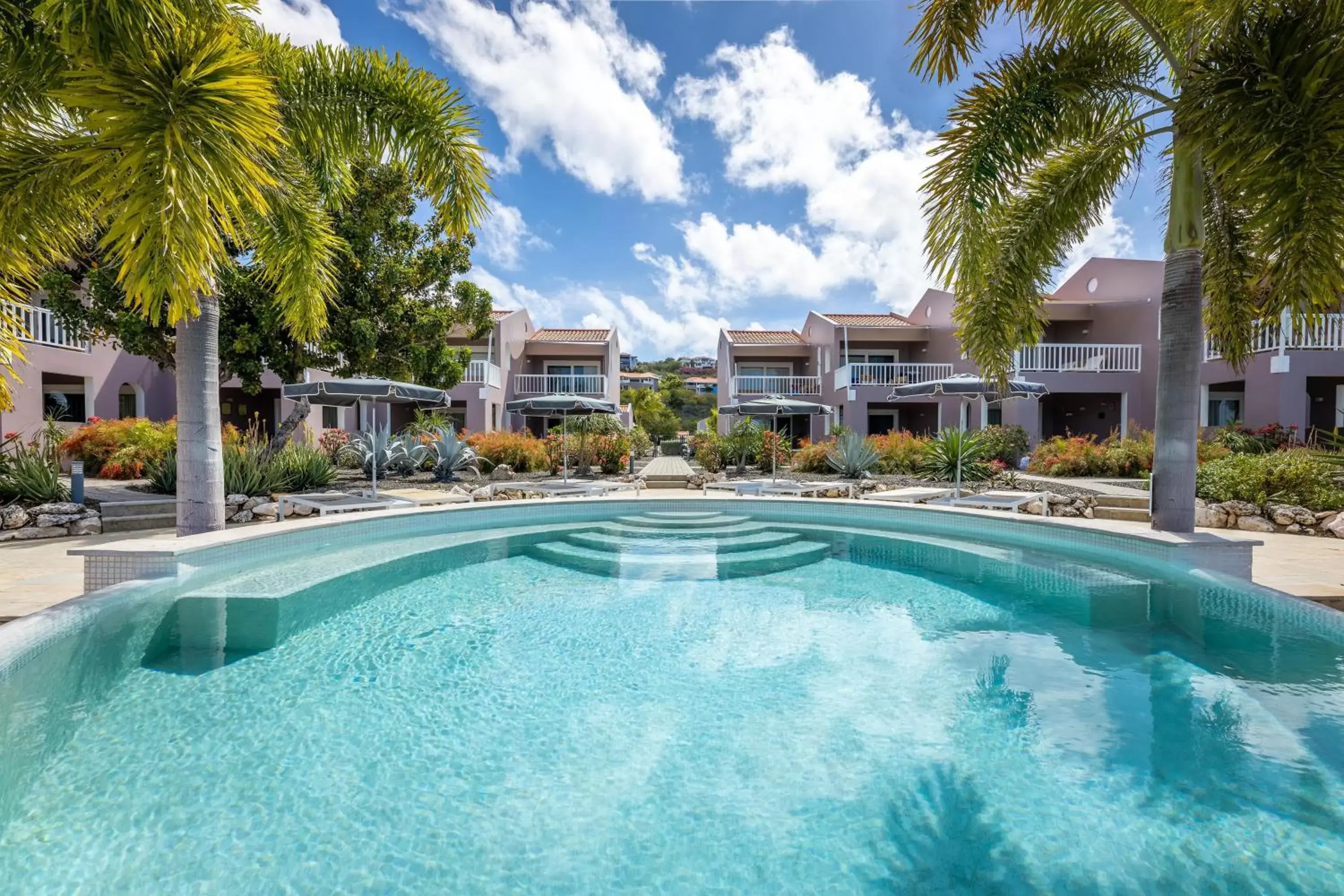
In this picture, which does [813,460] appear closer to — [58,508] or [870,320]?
[870,320]

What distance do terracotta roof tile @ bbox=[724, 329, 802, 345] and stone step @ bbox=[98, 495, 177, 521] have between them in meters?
23.5

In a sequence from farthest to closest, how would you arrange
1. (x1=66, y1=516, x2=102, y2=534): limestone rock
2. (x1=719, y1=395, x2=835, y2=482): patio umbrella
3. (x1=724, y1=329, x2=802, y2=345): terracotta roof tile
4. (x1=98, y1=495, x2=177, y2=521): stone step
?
(x1=724, y1=329, x2=802, y2=345): terracotta roof tile
(x1=719, y1=395, x2=835, y2=482): patio umbrella
(x1=98, y1=495, x2=177, y2=521): stone step
(x1=66, y1=516, x2=102, y2=534): limestone rock

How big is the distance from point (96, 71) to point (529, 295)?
27243 millimetres

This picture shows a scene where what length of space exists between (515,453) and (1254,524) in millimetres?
14853

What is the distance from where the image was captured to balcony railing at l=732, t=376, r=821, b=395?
26609 millimetres

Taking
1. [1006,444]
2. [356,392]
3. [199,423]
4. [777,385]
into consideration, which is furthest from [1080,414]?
[199,423]

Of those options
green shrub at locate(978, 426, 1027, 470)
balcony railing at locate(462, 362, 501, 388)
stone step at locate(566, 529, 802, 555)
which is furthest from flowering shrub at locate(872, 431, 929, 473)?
balcony railing at locate(462, 362, 501, 388)

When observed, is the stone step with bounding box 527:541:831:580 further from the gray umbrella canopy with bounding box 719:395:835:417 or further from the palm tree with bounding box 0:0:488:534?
the gray umbrella canopy with bounding box 719:395:835:417

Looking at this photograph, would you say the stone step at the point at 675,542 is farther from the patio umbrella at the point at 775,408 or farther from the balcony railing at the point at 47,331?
the balcony railing at the point at 47,331

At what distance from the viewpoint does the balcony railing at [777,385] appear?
87.3 ft

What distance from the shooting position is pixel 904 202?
695cm

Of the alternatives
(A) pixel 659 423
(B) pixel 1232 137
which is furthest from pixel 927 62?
(A) pixel 659 423

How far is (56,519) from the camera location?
816cm

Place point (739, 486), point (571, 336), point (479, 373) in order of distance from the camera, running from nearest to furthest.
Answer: point (739, 486) < point (479, 373) < point (571, 336)
